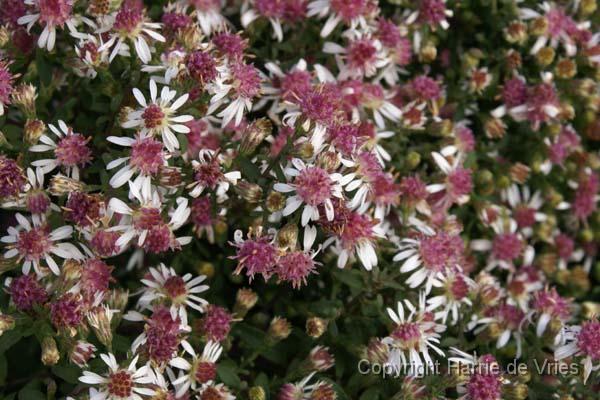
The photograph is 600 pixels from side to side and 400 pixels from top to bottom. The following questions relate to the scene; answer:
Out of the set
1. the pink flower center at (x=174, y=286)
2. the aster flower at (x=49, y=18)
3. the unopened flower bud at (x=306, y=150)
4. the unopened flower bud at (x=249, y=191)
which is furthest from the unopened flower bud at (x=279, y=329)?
the aster flower at (x=49, y=18)

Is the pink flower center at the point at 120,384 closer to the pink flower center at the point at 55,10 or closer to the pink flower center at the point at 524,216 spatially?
the pink flower center at the point at 55,10

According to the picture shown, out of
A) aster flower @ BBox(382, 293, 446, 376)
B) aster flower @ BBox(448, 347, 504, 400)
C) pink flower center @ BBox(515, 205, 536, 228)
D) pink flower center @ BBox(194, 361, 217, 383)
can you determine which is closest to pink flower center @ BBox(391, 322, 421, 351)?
aster flower @ BBox(382, 293, 446, 376)

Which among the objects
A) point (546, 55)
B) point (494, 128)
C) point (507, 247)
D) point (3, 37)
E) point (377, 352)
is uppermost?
point (3, 37)

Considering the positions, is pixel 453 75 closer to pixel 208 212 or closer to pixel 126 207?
pixel 208 212

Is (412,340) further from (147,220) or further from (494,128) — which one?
(494,128)

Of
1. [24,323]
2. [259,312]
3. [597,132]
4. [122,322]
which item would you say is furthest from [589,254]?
[24,323]

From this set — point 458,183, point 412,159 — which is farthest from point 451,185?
point 412,159

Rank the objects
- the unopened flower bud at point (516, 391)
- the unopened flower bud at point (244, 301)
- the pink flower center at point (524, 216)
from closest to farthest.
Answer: the unopened flower bud at point (516, 391)
the unopened flower bud at point (244, 301)
the pink flower center at point (524, 216)
